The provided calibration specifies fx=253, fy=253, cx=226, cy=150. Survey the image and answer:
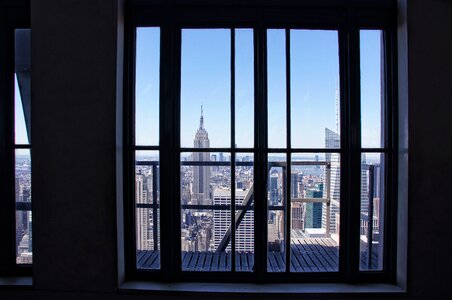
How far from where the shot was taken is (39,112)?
2258 mm

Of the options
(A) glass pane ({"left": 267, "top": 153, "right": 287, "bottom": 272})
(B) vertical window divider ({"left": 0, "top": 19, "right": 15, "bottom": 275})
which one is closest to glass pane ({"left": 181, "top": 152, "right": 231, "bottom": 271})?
(A) glass pane ({"left": 267, "top": 153, "right": 287, "bottom": 272})

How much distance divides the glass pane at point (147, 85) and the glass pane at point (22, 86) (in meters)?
1.07

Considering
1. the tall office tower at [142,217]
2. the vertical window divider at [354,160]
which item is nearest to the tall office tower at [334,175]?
the vertical window divider at [354,160]

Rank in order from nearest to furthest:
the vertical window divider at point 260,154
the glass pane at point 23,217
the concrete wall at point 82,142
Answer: the concrete wall at point 82,142
the vertical window divider at point 260,154
the glass pane at point 23,217

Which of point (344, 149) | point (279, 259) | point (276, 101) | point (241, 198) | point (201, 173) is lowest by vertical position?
point (279, 259)

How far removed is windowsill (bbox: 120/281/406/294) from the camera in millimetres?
2240

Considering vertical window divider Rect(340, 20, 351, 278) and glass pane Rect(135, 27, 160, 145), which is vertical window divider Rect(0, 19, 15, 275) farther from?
vertical window divider Rect(340, 20, 351, 278)

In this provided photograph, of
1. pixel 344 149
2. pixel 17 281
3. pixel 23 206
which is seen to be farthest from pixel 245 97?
pixel 17 281

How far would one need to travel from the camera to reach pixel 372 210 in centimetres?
238

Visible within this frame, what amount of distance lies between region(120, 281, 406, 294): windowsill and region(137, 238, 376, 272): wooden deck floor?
134mm

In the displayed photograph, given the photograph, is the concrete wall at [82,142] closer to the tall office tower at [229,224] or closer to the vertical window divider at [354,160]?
the vertical window divider at [354,160]

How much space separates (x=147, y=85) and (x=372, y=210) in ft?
7.99

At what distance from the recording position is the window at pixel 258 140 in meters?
2.36

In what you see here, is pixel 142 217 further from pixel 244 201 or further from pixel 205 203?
pixel 244 201
